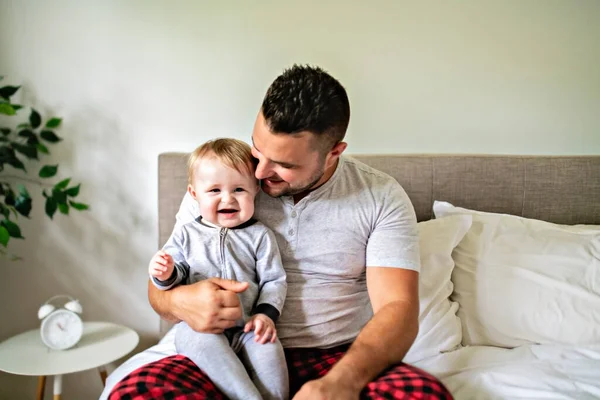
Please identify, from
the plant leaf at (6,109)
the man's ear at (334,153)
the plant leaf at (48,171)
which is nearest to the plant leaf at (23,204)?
the plant leaf at (48,171)

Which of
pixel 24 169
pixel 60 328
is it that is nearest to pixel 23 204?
pixel 24 169

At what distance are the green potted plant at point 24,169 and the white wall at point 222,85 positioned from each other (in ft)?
0.25

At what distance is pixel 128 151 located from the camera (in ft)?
6.65

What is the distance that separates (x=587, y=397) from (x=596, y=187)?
0.91m

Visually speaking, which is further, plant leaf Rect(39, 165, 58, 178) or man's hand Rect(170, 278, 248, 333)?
plant leaf Rect(39, 165, 58, 178)

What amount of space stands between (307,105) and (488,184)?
0.93 metres

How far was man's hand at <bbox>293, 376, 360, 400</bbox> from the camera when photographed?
1114mm

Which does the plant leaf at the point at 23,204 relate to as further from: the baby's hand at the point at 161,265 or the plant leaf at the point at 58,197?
the baby's hand at the point at 161,265

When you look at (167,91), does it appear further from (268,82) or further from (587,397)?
(587,397)

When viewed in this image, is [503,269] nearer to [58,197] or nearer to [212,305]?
[212,305]

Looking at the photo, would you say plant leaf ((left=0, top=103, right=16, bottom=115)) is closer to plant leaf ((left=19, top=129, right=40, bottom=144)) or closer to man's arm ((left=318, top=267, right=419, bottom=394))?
plant leaf ((left=19, top=129, right=40, bottom=144))

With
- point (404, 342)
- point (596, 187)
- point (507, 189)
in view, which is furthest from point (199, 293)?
point (596, 187)

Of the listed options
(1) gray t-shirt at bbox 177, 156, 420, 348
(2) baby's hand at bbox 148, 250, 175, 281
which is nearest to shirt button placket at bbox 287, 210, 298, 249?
(1) gray t-shirt at bbox 177, 156, 420, 348

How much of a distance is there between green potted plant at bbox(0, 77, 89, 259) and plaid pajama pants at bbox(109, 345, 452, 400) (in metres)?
0.82
